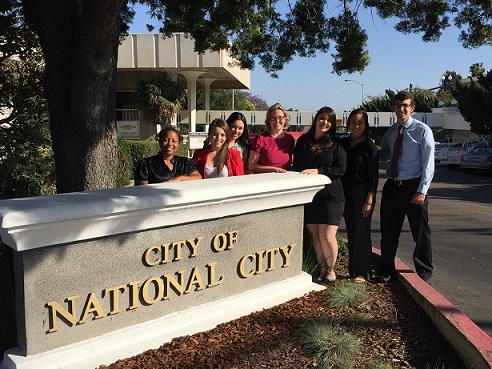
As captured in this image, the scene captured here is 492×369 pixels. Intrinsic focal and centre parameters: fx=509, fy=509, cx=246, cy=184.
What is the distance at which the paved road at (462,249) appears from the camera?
509cm

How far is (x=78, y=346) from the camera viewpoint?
3.05 meters

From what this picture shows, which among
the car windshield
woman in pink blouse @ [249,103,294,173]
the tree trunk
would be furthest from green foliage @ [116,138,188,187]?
the car windshield

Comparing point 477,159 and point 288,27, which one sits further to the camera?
point 477,159

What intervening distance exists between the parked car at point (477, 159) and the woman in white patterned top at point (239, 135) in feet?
62.8

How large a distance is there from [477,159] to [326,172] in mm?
19593

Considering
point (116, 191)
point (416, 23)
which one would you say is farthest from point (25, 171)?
point (416, 23)

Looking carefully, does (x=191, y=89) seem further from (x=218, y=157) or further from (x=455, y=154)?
(x=218, y=157)

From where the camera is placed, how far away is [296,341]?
3.44 m

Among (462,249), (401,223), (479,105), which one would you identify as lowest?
(462,249)

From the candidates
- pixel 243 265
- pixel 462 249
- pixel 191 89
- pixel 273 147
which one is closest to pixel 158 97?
pixel 191 89

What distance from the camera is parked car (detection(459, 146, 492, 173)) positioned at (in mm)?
21531

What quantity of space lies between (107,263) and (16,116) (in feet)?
19.1

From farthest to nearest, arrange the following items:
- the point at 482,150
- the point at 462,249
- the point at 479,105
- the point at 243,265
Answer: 1. the point at 479,105
2. the point at 482,150
3. the point at 462,249
4. the point at 243,265

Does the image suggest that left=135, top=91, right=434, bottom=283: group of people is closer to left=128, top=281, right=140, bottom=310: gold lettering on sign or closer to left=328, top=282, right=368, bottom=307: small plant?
left=328, top=282, right=368, bottom=307: small plant
